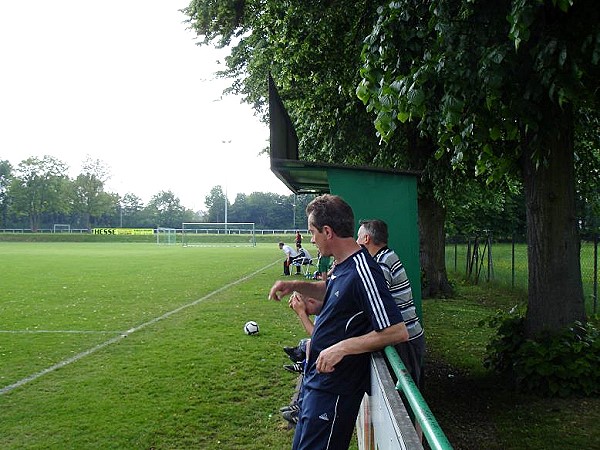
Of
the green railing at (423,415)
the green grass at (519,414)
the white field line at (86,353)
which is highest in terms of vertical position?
the green railing at (423,415)

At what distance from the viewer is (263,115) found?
19922 millimetres

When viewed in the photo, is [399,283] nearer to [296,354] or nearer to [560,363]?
[296,354]

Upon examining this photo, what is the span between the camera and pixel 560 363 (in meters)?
6.18

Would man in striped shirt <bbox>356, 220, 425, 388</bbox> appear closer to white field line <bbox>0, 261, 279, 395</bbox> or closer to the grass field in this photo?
the grass field

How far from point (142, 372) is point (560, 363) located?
485cm

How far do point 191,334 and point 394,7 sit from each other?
6.95 metres

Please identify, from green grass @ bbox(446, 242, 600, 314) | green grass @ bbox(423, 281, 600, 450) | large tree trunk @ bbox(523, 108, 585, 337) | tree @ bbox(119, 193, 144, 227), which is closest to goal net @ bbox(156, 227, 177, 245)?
tree @ bbox(119, 193, 144, 227)

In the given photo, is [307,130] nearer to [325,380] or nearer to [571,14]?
[571,14]

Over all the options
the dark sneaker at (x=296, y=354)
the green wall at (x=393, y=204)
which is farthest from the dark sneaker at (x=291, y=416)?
the green wall at (x=393, y=204)

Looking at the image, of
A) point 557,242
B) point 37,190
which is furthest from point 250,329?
point 37,190

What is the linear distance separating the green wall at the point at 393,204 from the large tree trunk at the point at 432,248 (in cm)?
966

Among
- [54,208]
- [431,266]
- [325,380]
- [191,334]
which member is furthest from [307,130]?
[54,208]

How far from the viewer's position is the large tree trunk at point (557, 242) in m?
6.48

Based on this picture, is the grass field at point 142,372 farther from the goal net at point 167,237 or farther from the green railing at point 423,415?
the goal net at point 167,237
